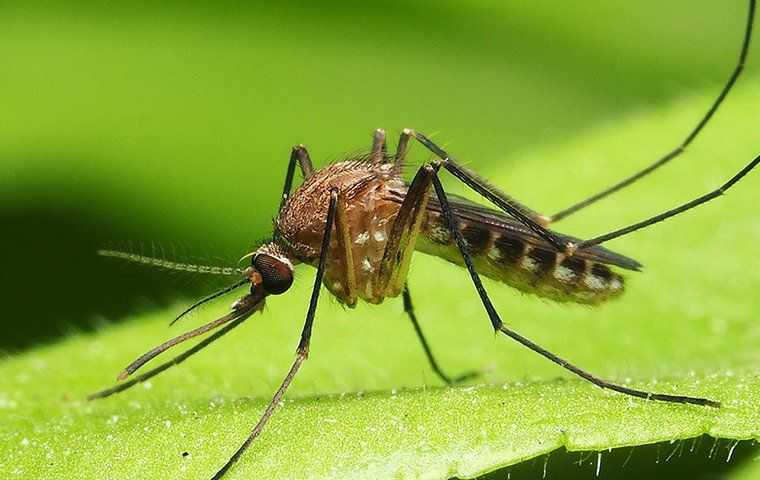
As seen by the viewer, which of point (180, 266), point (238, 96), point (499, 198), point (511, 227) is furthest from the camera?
point (238, 96)

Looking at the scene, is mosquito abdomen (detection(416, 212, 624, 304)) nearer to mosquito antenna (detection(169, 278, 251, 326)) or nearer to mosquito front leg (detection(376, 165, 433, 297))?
mosquito front leg (detection(376, 165, 433, 297))

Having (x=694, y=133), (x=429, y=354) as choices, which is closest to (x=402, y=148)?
(x=429, y=354)

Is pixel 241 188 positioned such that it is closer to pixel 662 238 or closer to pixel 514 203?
pixel 662 238

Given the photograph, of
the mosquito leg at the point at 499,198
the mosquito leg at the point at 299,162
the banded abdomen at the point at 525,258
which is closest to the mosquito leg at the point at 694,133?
the banded abdomen at the point at 525,258

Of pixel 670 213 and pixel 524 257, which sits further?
pixel 524 257

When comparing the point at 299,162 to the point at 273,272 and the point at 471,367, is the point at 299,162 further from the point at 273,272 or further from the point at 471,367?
the point at 471,367

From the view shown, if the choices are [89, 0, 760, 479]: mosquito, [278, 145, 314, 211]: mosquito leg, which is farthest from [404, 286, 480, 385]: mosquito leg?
[278, 145, 314, 211]: mosquito leg
